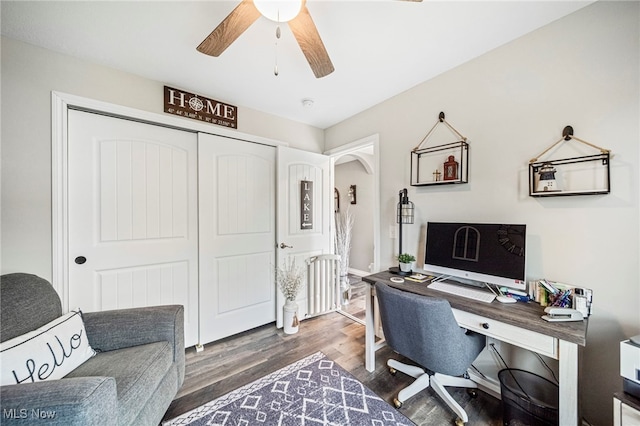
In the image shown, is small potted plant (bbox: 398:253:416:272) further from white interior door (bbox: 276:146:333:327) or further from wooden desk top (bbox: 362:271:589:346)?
white interior door (bbox: 276:146:333:327)

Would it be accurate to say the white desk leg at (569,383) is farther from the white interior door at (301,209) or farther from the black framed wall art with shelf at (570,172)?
the white interior door at (301,209)

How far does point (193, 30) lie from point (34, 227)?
65.4 inches

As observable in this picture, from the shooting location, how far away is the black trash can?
1.20m

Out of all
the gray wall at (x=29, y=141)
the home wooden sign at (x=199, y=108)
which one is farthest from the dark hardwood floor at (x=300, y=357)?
the home wooden sign at (x=199, y=108)

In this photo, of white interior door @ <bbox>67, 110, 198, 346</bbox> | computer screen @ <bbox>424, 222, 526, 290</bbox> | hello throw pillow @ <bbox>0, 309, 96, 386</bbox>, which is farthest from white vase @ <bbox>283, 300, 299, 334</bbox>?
hello throw pillow @ <bbox>0, 309, 96, 386</bbox>

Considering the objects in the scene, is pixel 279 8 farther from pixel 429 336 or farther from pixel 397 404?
pixel 397 404

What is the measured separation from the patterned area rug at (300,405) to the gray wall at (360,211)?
275 centimetres

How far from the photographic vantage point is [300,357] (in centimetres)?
205

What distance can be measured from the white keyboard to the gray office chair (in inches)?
8.5

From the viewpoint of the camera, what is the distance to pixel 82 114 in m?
1.75

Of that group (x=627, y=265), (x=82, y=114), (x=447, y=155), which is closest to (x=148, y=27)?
(x=82, y=114)

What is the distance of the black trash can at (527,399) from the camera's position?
3.93 feet

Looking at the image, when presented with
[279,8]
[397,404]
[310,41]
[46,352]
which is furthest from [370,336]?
[279,8]

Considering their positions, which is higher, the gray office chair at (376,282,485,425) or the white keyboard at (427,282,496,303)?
the white keyboard at (427,282,496,303)
